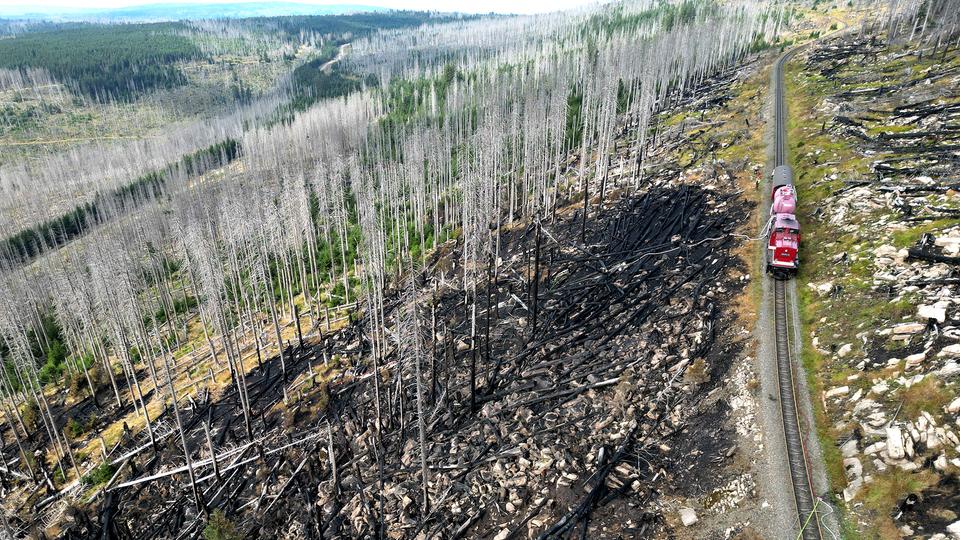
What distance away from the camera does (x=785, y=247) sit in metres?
34.4

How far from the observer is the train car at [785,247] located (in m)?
34.4

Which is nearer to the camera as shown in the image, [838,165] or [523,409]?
[523,409]

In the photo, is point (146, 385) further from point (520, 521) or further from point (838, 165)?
point (838, 165)

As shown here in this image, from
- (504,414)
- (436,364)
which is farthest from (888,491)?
(436,364)

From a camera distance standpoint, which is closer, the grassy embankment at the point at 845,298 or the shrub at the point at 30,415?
the grassy embankment at the point at 845,298

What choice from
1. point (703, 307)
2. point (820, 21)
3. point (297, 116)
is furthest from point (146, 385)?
point (820, 21)

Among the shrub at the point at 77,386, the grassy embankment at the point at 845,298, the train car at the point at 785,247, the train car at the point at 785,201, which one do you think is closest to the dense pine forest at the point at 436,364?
the shrub at the point at 77,386

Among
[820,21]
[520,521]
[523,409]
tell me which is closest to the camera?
[520,521]

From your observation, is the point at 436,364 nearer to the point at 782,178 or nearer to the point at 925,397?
the point at 925,397

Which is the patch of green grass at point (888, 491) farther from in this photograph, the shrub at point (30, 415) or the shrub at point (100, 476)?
the shrub at point (30, 415)

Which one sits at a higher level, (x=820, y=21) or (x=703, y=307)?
(x=820, y=21)

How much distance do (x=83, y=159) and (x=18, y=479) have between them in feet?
497

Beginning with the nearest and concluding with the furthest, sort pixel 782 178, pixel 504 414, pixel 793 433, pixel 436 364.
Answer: pixel 793 433
pixel 504 414
pixel 436 364
pixel 782 178

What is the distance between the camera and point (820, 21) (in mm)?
163375
